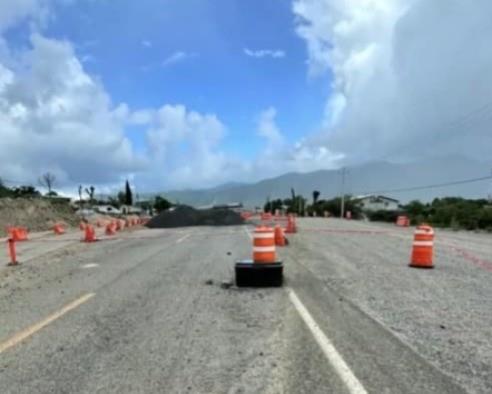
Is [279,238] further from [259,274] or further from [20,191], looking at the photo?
[20,191]

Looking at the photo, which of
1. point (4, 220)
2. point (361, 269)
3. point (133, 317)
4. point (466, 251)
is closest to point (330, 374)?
point (133, 317)

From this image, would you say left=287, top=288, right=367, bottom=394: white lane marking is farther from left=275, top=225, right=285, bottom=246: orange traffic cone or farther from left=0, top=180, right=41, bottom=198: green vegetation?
left=0, top=180, right=41, bottom=198: green vegetation

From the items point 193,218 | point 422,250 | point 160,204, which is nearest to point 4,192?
point 193,218

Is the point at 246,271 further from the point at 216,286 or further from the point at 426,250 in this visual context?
the point at 426,250

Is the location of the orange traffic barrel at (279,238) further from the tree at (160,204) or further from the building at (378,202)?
the tree at (160,204)

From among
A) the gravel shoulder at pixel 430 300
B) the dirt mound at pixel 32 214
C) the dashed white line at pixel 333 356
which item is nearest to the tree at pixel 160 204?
the dirt mound at pixel 32 214

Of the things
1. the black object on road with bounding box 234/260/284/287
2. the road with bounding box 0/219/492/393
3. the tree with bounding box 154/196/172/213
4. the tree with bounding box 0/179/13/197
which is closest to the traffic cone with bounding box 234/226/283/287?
the black object on road with bounding box 234/260/284/287

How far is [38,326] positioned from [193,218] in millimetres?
52482

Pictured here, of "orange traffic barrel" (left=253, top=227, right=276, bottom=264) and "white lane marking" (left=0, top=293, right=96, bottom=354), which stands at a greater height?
"orange traffic barrel" (left=253, top=227, right=276, bottom=264)

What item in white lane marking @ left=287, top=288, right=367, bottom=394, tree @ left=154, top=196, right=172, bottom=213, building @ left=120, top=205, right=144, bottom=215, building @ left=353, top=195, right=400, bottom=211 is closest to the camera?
white lane marking @ left=287, top=288, right=367, bottom=394

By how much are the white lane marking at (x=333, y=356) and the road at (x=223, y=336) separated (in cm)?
1

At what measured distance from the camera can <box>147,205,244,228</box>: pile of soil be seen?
2371 inches

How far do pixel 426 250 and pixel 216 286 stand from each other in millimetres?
6544

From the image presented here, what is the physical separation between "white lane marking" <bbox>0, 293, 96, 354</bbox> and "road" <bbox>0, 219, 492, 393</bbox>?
3 centimetres
